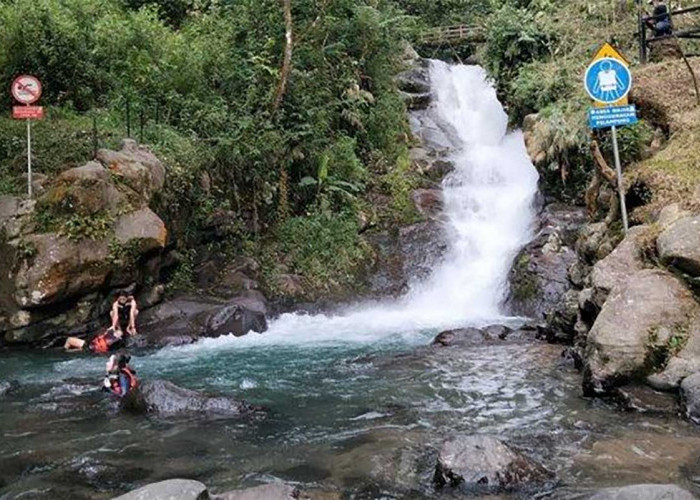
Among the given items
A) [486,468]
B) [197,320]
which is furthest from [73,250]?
[486,468]

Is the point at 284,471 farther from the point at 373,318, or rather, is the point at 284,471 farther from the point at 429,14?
the point at 429,14

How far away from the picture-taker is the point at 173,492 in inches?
202

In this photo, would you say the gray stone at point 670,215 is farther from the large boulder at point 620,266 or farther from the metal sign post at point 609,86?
the metal sign post at point 609,86

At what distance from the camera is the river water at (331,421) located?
6316 mm

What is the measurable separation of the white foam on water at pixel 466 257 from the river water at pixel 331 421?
0.18 meters

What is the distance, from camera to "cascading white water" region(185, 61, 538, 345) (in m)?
15.5

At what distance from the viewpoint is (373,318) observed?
1669cm

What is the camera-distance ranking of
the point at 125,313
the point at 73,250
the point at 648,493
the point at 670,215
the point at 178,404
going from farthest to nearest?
the point at 125,313
the point at 73,250
the point at 670,215
the point at 178,404
the point at 648,493

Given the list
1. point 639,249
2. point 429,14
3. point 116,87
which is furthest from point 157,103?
point 429,14

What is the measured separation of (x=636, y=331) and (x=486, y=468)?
3.26 meters

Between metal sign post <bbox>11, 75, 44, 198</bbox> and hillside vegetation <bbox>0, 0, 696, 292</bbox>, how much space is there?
666mm

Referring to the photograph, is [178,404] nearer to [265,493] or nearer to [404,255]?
[265,493]

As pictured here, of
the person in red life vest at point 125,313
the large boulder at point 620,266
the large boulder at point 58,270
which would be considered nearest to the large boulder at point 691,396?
the large boulder at point 620,266

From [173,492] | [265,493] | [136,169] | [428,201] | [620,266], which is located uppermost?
[136,169]
